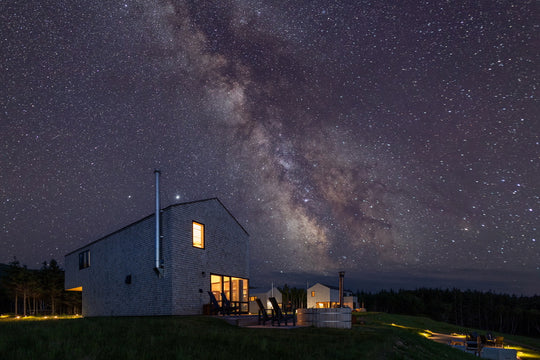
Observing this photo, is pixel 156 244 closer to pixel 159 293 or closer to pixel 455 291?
pixel 159 293

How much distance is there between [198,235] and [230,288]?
153 inches

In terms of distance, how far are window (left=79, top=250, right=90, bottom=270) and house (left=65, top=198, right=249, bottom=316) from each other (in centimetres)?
44

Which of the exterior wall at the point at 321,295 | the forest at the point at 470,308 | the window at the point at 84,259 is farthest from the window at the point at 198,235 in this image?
the forest at the point at 470,308

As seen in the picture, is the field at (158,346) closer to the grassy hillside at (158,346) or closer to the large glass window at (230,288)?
the grassy hillside at (158,346)

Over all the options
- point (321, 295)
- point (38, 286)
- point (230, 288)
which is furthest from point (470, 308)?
point (230, 288)

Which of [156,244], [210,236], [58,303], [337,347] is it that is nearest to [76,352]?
[337,347]

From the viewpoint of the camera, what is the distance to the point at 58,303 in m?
52.5

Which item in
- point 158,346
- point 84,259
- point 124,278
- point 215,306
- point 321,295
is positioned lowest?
point 321,295

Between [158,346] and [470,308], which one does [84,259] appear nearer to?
[158,346]

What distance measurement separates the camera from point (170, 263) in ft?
55.1

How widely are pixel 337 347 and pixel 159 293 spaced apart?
1145 centimetres

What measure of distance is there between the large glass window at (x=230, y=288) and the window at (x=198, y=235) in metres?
1.83

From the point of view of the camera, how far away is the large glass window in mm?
19734

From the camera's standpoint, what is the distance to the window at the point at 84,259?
80.4 ft
